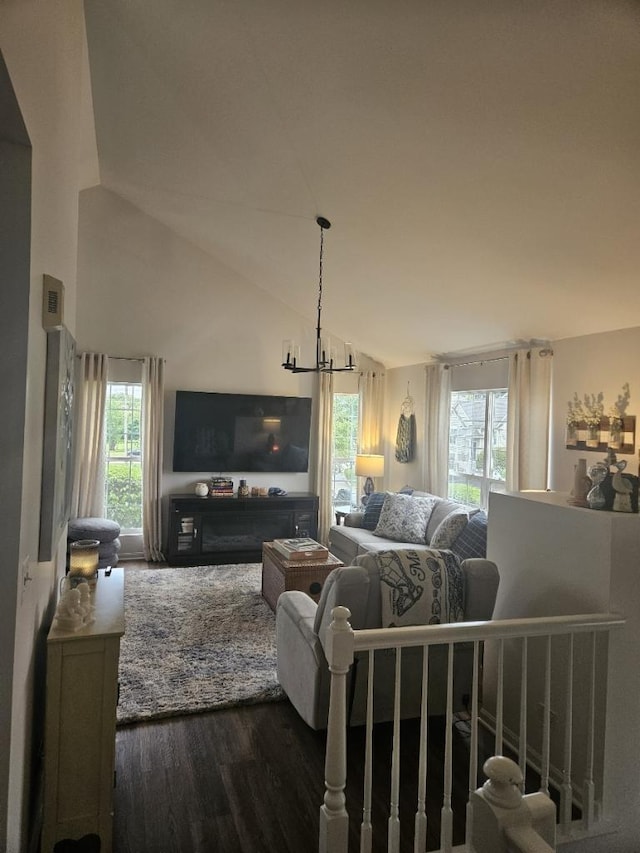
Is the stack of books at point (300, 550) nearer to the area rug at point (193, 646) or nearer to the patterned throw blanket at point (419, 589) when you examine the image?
the area rug at point (193, 646)

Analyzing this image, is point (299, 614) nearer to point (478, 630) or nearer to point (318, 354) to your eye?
point (478, 630)

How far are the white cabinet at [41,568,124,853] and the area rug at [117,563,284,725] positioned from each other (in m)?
0.91

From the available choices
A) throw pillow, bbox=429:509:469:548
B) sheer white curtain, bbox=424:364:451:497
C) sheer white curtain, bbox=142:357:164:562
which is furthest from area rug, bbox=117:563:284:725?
sheer white curtain, bbox=424:364:451:497

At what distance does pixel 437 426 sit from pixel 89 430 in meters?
3.85

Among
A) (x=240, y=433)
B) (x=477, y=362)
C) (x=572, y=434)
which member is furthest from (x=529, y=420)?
(x=240, y=433)

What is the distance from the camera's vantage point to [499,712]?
209 cm

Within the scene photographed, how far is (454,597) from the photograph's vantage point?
2.79 meters

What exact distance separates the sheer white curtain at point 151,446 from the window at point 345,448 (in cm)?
233

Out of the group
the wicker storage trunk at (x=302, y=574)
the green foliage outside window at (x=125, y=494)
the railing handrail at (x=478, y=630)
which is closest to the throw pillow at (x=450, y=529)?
the wicker storage trunk at (x=302, y=574)

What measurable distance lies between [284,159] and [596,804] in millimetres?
3843

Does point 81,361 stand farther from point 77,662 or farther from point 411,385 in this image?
point 77,662

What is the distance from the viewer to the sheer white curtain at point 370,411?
24.3ft

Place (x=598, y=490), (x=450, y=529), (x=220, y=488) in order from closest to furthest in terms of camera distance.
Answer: (x=598, y=490) < (x=450, y=529) < (x=220, y=488)

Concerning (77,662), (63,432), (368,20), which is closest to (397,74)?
(368,20)
